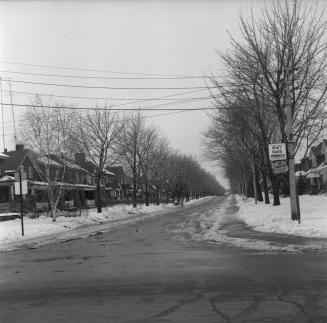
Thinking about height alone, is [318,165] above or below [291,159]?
above

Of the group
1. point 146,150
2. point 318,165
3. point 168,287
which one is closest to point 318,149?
point 318,165

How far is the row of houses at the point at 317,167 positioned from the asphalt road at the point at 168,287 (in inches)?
1847

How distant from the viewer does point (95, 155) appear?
44.4 meters

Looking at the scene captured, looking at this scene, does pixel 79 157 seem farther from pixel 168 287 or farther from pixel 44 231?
pixel 168 287

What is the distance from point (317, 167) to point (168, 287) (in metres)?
61.0

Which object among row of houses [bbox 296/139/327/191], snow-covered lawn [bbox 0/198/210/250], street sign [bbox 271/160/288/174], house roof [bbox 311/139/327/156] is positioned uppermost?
house roof [bbox 311/139/327/156]

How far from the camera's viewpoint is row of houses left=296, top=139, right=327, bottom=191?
199 feet

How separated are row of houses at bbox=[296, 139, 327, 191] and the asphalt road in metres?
46.9

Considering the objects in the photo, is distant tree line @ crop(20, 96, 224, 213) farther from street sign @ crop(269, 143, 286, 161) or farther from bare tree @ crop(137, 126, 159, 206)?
street sign @ crop(269, 143, 286, 161)

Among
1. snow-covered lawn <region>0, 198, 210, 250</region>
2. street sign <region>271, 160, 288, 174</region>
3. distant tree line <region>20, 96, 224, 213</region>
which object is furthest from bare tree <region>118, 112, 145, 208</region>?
street sign <region>271, 160, 288, 174</region>

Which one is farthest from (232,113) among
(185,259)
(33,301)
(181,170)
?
(181,170)

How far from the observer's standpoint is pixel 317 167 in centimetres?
6612

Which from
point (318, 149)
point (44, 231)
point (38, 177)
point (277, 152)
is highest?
point (318, 149)

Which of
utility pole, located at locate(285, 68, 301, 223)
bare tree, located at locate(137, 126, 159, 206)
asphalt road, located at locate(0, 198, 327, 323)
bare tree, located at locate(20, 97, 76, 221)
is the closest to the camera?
asphalt road, located at locate(0, 198, 327, 323)
